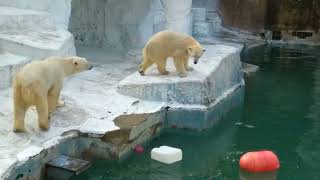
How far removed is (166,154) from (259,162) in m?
0.98

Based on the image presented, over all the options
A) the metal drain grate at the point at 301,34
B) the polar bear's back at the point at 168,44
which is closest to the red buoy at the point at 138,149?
the polar bear's back at the point at 168,44

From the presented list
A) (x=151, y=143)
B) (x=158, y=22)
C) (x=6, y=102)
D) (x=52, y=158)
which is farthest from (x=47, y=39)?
(x=158, y=22)

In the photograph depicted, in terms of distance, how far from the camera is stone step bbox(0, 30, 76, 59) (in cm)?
688

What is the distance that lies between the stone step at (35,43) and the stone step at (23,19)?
88 millimetres

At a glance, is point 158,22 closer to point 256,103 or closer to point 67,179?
point 256,103

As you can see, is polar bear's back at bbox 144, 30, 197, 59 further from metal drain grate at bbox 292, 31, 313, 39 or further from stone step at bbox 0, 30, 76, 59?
metal drain grate at bbox 292, 31, 313, 39

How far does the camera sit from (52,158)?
16.2 ft

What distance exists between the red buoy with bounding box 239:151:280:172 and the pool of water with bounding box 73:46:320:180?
2.8 inches

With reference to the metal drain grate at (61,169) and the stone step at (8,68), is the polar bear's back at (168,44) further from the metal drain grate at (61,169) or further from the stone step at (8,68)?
the metal drain grate at (61,169)

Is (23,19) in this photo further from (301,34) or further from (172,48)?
(301,34)

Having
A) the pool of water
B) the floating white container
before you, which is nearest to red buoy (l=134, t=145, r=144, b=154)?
the pool of water

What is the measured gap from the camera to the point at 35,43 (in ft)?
23.1

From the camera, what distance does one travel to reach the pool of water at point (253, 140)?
557cm

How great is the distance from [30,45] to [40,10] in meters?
1.44
